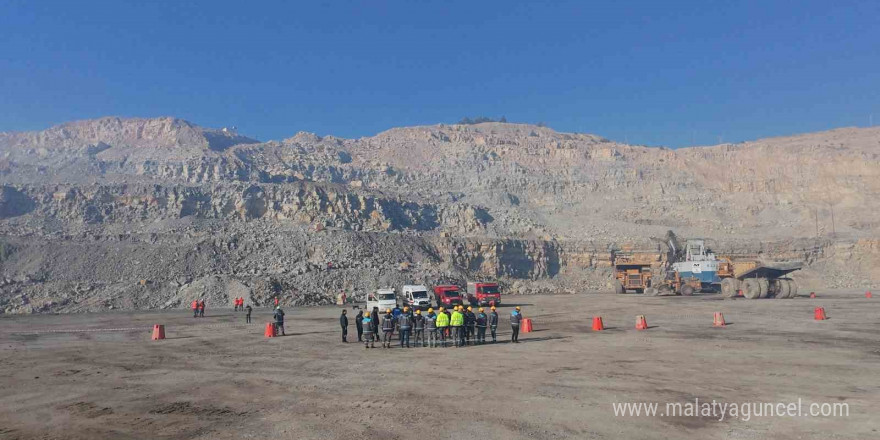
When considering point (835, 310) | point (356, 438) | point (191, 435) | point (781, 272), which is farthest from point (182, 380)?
point (781, 272)

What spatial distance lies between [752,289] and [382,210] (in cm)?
4733

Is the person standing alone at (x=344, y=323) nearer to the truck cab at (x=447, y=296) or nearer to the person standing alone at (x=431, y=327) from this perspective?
the person standing alone at (x=431, y=327)

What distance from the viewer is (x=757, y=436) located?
799cm

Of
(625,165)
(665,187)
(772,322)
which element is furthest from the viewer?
(625,165)

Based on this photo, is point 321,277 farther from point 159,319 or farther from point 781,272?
point 781,272

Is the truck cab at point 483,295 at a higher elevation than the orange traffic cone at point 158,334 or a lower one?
higher

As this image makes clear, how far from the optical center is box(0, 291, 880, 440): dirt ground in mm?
8641

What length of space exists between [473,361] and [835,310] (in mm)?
25256

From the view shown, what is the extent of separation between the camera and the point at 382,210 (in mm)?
75625

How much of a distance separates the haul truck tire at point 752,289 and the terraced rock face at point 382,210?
2294 cm

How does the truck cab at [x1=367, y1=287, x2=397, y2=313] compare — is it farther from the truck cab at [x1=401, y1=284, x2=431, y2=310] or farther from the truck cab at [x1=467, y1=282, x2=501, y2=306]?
the truck cab at [x1=467, y1=282, x2=501, y2=306]

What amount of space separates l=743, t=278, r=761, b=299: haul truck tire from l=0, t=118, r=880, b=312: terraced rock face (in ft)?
75.3

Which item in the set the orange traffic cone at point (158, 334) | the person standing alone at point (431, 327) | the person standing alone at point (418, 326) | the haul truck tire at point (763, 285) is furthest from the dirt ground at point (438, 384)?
the haul truck tire at point (763, 285)

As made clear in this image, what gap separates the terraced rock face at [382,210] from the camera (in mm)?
51312
